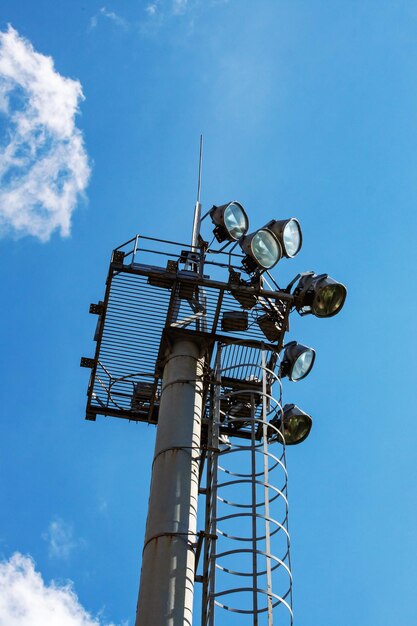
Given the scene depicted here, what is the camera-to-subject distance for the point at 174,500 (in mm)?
15859

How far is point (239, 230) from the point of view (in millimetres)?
19328

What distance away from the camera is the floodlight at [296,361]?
738 inches

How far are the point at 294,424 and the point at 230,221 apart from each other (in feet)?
14.7

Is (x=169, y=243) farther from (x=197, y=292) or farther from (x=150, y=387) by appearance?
(x=150, y=387)

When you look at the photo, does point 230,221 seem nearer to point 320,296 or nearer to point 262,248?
point 262,248

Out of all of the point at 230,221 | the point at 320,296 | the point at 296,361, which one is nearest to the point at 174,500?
the point at 296,361

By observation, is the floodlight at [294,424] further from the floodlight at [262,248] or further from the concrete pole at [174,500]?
the floodlight at [262,248]

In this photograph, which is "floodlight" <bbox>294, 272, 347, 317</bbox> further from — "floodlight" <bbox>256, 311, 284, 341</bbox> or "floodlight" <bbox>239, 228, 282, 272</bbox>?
"floodlight" <bbox>239, 228, 282, 272</bbox>

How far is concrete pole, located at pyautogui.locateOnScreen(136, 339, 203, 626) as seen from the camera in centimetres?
1455

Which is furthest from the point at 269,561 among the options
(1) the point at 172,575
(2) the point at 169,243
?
(2) the point at 169,243

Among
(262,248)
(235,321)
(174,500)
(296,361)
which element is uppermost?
(262,248)

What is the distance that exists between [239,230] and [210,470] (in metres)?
5.53

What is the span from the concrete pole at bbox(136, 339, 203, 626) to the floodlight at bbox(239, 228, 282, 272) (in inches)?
85.4

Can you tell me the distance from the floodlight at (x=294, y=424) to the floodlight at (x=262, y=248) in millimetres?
3009
